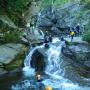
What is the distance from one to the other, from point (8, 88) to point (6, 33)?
903cm

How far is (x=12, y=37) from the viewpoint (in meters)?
32.0

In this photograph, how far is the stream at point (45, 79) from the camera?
80.7 feet

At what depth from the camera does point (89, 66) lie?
28.2 m

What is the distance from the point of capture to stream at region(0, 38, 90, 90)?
24594mm

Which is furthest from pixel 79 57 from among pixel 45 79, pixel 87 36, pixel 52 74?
pixel 45 79

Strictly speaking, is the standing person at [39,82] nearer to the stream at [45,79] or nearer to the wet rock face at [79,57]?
the stream at [45,79]

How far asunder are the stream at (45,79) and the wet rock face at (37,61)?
367 mm

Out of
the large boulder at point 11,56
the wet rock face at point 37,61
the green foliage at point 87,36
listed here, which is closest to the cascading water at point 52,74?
the wet rock face at point 37,61

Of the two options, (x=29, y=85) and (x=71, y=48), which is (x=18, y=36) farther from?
(x=29, y=85)

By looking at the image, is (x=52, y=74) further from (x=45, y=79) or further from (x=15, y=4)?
(x=15, y=4)

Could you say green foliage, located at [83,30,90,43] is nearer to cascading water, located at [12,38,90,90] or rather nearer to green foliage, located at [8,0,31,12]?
cascading water, located at [12,38,90,90]

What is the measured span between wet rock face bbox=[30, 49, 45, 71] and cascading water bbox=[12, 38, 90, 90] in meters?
0.37

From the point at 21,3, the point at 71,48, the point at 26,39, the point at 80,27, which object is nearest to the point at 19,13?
the point at 21,3

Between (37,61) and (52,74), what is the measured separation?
2.73 metres
